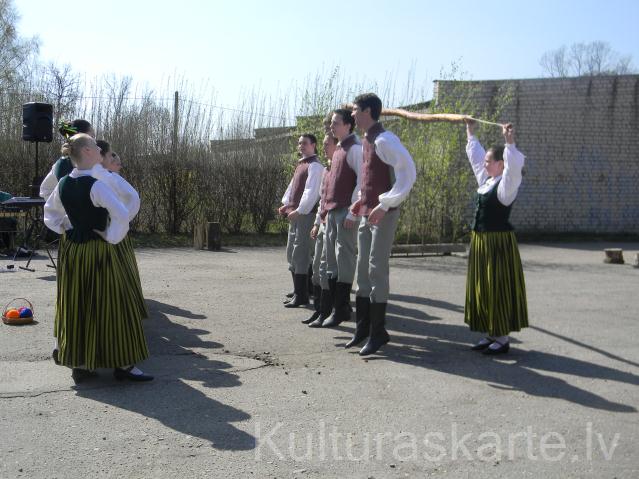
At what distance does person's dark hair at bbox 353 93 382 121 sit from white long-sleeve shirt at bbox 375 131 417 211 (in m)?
0.33

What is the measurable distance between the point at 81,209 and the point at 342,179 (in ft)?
9.24

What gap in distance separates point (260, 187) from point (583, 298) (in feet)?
31.4

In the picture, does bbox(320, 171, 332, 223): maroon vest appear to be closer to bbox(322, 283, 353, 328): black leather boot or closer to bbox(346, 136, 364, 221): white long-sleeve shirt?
bbox(346, 136, 364, 221): white long-sleeve shirt

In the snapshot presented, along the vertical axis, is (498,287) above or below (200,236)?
above

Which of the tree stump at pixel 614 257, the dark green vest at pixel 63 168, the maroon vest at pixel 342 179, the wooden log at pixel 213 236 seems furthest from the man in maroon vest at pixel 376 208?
the tree stump at pixel 614 257

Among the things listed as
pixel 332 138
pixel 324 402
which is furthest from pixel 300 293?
pixel 324 402

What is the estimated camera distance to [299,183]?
8.41 metres

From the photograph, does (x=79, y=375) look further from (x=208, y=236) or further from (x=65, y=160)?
(x=208, y=236)

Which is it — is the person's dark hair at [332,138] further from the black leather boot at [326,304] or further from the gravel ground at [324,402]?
the gravel ground at [324,402]

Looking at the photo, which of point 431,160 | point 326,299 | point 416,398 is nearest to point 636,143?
point 431,160

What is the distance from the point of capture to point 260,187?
57.7 ft

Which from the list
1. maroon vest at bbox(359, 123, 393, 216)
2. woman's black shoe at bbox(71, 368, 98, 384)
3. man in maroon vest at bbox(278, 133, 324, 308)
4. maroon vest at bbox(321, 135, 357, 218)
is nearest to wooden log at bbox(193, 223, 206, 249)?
man in maroon vest at bbox(278, 133, 324, 308)

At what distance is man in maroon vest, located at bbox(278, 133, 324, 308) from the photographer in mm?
8031

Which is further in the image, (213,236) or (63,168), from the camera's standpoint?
(213,236)
